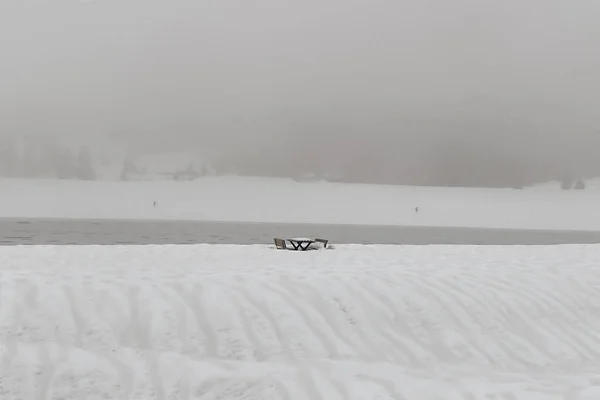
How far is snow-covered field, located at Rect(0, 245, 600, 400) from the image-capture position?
4.21m

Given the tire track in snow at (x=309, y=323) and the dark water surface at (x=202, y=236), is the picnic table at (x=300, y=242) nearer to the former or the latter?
the tire track in snow at (x=309, y=323)

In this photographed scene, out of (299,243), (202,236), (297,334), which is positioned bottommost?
(297,334)

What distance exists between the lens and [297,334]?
203 inches

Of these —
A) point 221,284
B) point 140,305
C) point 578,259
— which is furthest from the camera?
point 578,259

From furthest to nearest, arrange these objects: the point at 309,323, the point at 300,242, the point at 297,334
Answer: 1. the point at 300,242
2. the point at 309,323
3. the point at 297,334

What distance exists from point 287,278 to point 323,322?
1.06 metres

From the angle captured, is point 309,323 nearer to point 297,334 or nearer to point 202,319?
point 297,334

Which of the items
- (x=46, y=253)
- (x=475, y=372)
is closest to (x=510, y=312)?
(x=475, y=372)

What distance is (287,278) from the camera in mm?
6391

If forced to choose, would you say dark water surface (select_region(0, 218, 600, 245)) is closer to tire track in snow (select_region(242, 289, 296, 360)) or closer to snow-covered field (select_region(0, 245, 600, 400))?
snow-covered field (select_region(0, 245, 600, 400))

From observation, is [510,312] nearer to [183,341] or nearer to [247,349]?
[247,349]

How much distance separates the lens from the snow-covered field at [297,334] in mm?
4211

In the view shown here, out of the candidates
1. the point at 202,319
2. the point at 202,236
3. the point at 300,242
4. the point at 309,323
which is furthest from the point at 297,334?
the point at 202,236

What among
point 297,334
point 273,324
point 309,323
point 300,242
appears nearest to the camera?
point 297,334
